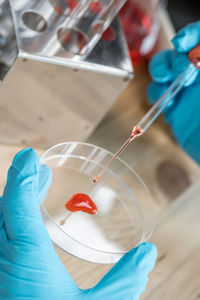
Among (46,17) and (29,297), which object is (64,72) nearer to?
(46,17)

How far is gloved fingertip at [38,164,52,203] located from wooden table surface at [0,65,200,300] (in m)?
0.07

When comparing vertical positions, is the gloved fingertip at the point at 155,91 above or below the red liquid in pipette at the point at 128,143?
below

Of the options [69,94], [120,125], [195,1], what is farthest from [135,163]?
[195,1]

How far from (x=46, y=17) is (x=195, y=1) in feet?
3.34

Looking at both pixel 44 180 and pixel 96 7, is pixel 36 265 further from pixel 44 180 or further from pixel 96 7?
pixel 96 7

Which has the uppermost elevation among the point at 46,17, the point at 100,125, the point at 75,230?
the point at 46,17

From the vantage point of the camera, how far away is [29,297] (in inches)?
24.6

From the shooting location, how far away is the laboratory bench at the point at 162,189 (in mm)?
823

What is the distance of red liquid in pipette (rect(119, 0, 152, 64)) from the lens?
53.7 inches

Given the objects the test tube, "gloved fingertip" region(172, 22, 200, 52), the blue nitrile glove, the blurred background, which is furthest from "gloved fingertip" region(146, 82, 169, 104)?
the blurred background

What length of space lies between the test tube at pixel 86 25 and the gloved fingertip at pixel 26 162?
343mm

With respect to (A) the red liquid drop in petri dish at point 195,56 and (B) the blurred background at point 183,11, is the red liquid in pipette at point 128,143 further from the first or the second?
(B) the blurred background at point 183,11

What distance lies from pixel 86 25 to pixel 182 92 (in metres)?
0.33

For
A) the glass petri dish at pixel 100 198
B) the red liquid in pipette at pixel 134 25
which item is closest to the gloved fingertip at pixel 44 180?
the glass petri dish at pixel 100 198
